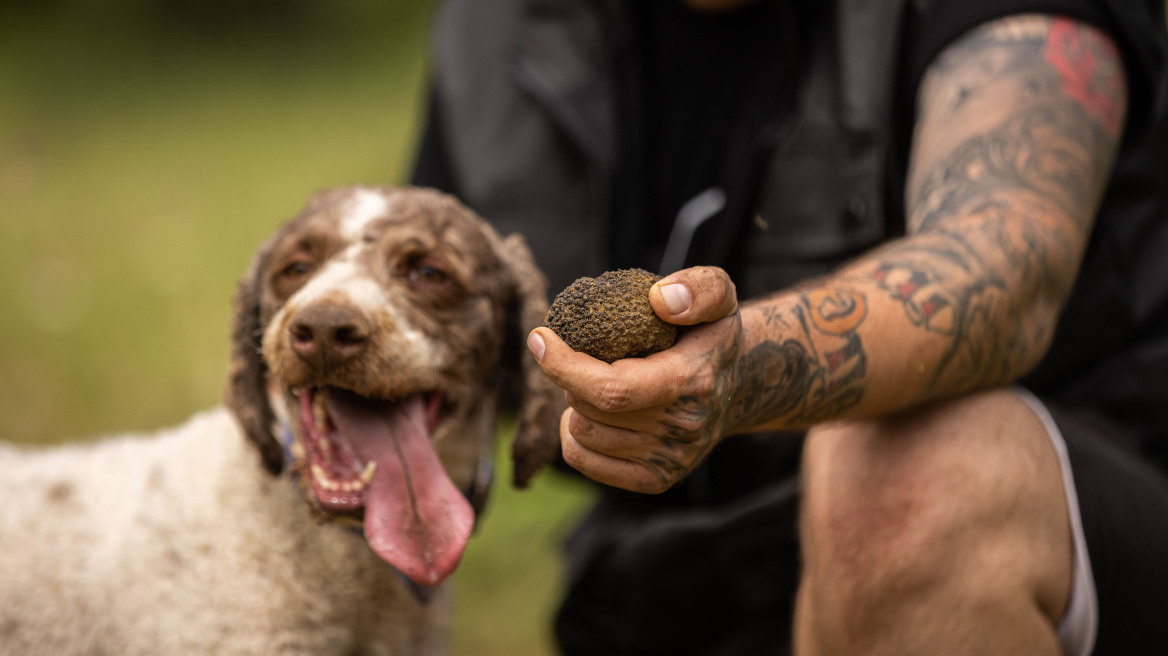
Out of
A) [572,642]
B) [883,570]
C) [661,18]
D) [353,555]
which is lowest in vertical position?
[572,642]

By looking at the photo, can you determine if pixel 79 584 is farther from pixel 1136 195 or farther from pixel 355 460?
pixel 1136 195

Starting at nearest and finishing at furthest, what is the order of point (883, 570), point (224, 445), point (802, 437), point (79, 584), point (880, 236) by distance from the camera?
point (883, 570) < point (79, 584) < point (224, 445) < point (880, 236) < point (802, 437)

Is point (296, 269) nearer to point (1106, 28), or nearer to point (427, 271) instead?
point (427, 271)

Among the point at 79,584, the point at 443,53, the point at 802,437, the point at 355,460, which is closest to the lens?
the point at 355,460

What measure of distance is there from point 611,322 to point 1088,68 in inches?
56.1

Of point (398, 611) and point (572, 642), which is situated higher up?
point (398, 611)

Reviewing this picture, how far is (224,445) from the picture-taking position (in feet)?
7.48

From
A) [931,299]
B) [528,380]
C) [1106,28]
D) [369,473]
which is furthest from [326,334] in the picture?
[1106,28]

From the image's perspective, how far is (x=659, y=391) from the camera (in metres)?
1.38

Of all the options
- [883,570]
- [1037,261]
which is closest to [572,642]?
[883,570]

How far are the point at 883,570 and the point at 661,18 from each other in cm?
184

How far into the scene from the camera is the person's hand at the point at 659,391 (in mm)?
1378

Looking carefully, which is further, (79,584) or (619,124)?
(619,124)

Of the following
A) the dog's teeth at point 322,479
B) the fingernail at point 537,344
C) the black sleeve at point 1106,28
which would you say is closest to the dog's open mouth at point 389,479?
the dog's teeth at point 322,479
